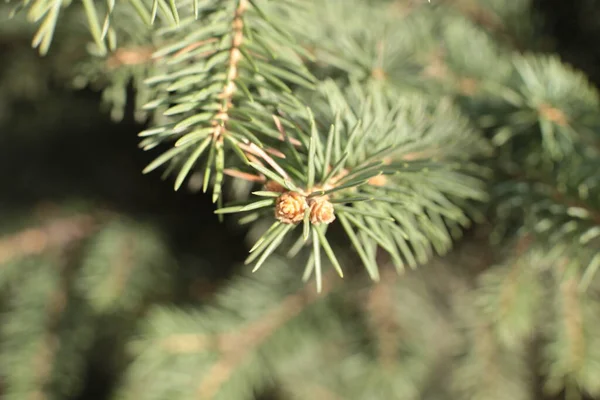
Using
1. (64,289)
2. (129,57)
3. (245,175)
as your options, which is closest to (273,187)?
(245,175)

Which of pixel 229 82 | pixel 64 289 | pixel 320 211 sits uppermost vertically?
pixel 64 289

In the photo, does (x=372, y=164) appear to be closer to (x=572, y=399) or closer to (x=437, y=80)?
(x=437, y=80)

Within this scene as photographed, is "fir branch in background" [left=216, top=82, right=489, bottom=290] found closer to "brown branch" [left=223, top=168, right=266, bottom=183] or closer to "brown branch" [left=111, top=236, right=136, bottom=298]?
"brown branch" [left=223, top=168, right=266, bottom=183]

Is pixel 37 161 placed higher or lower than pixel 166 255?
higher

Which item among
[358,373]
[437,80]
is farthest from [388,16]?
[358,373]

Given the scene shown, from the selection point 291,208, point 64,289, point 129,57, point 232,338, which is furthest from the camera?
point 64,289

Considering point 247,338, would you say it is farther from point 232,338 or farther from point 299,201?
point 299,201
